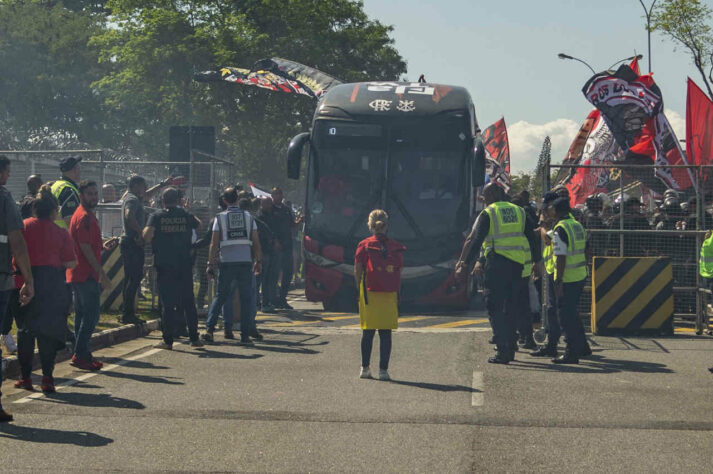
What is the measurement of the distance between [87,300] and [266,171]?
38791 mm

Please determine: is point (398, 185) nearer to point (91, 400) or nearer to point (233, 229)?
point (233, 229)

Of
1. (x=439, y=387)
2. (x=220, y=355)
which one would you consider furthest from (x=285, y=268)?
(x=439, y=387)

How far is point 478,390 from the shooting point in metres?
9.21

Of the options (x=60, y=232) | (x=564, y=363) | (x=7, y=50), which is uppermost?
(x=7, y=50)

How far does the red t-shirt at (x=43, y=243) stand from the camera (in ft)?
28.8

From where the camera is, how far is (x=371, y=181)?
57.2ft

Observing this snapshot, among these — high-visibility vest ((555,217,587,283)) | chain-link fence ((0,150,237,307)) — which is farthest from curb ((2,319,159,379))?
high-visibility vest ((555,217,587,283))

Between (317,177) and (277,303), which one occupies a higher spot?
(317,177)

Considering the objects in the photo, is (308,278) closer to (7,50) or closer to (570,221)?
(570,221)

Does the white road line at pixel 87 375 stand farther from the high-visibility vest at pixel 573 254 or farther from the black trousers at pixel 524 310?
the high-visibility vest at pixel 573 254

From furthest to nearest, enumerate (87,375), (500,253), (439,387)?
(500,253), (87,375), (439,387)

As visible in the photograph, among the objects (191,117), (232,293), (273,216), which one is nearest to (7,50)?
(191,117)

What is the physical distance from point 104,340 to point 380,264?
3.95 metres

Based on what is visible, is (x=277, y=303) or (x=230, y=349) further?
(x=277, y=303)
